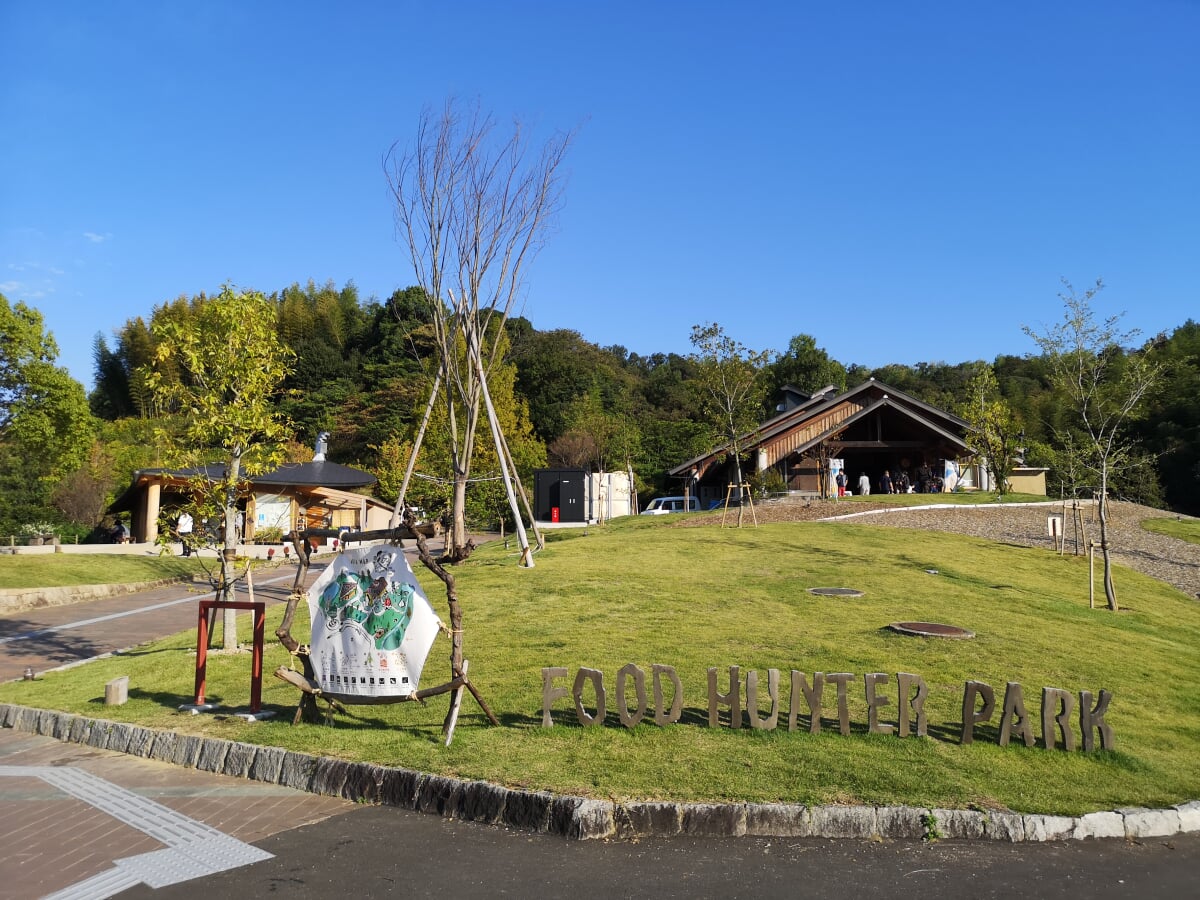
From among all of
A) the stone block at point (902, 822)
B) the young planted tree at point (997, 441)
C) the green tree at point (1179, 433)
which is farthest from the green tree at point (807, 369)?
the stone block at point (902, 822)

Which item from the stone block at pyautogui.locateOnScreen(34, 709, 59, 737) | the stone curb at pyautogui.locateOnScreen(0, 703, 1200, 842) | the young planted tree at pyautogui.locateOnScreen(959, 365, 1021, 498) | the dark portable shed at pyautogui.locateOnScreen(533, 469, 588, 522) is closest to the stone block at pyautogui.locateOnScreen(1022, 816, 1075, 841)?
the stone curb at pyautogui.locateOnScreen(0, 703, 1200, 842)

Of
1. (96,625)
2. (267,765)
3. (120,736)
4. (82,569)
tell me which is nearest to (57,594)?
(82,569)

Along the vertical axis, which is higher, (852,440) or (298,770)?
(852,440)

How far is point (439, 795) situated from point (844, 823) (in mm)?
3075

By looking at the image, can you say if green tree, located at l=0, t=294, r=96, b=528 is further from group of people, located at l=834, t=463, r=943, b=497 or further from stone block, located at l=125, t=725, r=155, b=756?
group of people, located at l=834, t=463, r=943, b=497

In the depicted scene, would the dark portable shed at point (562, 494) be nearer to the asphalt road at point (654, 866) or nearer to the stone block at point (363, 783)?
the stone block at point (363, 783)

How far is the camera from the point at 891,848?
5.98 metres

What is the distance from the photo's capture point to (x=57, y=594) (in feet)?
72.2

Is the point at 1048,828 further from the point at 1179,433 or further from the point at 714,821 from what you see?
the point at 1179,433

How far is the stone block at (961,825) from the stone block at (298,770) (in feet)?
16.6

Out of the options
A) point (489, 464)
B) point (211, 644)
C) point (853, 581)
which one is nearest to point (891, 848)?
point (853, 581)

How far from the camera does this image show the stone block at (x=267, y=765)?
7.72m

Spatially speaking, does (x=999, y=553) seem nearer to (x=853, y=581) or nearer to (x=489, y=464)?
(x=853, y=581)

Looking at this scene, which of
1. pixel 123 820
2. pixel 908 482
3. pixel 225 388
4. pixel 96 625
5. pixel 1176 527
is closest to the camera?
pixel 123 820
